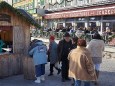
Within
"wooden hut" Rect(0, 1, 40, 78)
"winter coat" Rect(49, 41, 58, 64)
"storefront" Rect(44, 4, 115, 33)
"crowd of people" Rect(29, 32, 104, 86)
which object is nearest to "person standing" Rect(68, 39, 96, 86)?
"crowd of people" Rect(29, 32, 104, 86)

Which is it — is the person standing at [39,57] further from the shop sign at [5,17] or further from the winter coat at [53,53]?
the shop sign at [5,17]

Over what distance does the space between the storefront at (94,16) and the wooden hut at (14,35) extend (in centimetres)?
1458

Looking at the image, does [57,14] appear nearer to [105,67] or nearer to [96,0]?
[96,0]

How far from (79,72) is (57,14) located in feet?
91.5

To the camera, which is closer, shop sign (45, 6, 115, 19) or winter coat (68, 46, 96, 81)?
winter coat (68, 46, 96, 81)

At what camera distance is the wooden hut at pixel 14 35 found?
36.6ft

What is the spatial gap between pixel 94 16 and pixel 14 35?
18198 mm

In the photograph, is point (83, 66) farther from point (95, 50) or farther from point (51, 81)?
point (51, 81)

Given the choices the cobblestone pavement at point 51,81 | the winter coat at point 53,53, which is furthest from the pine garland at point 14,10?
the cobblestone pavement at point 51,81

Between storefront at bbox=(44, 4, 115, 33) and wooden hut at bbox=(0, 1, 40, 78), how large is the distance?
47.8 ft

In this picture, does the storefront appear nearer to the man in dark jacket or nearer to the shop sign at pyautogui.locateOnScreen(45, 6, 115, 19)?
the shop sign at pyautogui.locateOnScreen(45, 6, 115, 19)

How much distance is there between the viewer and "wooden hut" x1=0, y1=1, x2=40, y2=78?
11156 mm

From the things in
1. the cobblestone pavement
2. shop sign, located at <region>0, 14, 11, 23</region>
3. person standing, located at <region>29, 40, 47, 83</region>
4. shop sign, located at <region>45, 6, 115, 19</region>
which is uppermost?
shop sign, located at <region>45, 6, 115, 19</region>

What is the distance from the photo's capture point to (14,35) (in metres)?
11.6
